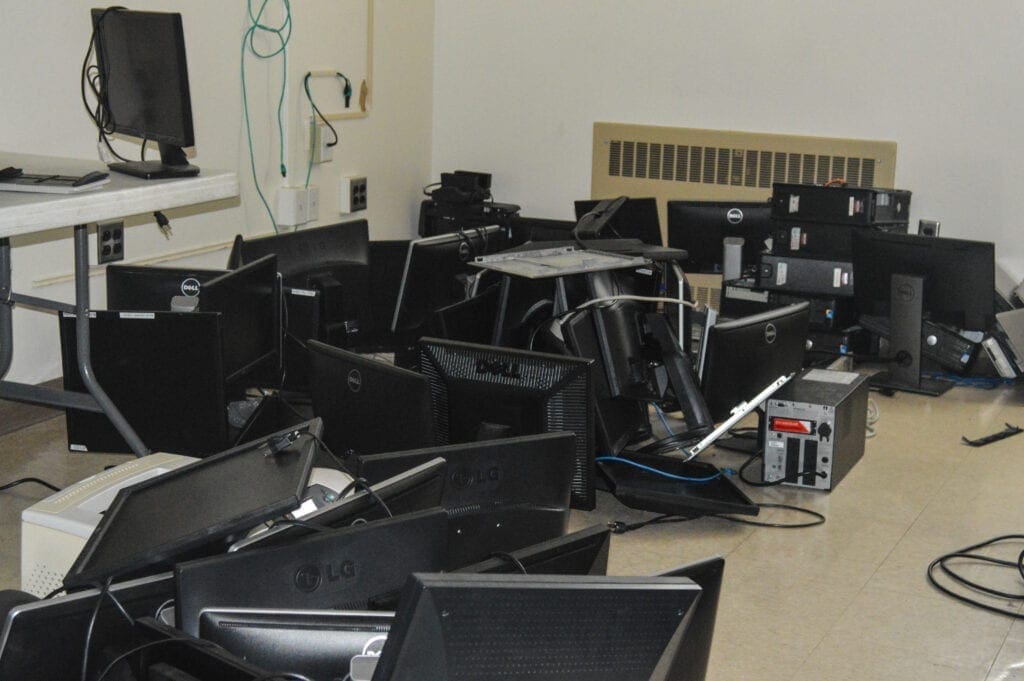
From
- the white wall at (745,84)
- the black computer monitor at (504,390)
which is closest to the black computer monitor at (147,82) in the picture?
the black computer monitor at (504,390)

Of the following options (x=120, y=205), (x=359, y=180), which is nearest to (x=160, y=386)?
(x=120, y=205)

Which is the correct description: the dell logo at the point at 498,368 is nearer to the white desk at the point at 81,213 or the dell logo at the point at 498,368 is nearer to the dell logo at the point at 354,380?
the dell logo at the point at 354,380

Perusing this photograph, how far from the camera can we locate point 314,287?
180 inches

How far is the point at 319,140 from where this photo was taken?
6.26 m

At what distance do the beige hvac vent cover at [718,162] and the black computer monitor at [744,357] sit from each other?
2.43m

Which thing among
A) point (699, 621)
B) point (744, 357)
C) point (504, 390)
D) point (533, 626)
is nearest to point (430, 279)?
point (744, 357)

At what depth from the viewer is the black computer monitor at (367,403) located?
8.92ft

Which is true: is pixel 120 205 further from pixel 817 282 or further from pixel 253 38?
pixel 817 282

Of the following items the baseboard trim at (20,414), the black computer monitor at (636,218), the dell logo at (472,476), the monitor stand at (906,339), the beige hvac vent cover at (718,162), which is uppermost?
the beige hvac vent cover at (718,162)

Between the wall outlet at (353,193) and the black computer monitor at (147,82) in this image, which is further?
the wall outlet at (353,193)

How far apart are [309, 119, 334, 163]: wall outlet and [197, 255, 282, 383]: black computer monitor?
7.17 ft

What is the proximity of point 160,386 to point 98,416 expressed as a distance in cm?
33

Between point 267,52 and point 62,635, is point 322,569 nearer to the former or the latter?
point 62,635

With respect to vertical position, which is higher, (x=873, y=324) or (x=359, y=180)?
(x=359, y=180)
